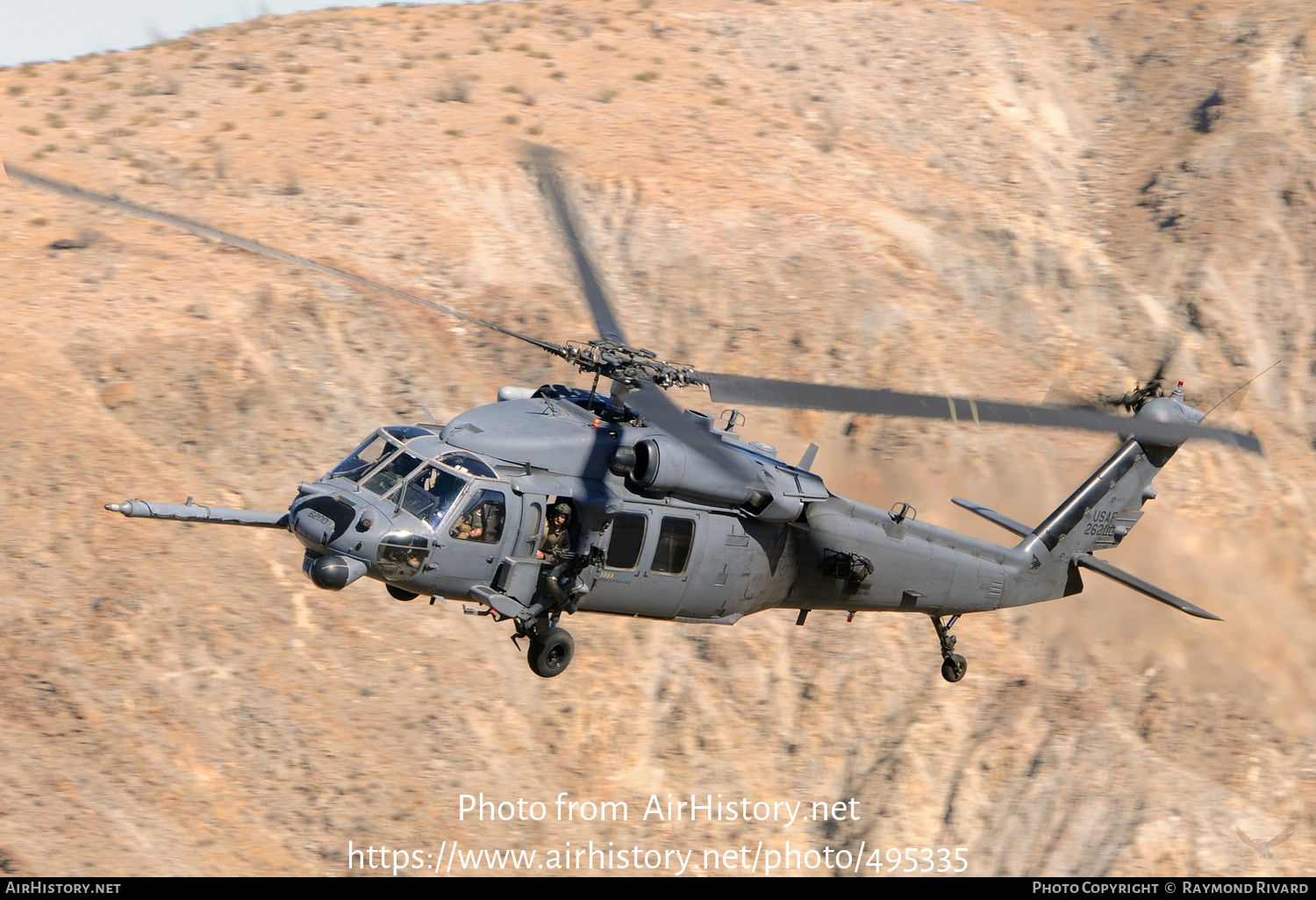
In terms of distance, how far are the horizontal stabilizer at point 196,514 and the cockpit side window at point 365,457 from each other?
0.79 meters

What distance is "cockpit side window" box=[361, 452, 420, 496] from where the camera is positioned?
1266 centimetres

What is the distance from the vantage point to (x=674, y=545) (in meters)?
14.0

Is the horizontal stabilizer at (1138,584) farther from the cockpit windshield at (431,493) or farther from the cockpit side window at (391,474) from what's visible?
the cockpit side window at (391,474)

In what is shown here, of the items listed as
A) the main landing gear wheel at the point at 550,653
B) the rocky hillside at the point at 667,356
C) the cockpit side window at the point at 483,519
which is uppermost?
the cockpit side window at the point at 483,519

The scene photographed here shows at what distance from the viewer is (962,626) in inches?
950

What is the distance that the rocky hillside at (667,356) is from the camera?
19156 millimetres

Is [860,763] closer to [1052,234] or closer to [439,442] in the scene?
[439,442]

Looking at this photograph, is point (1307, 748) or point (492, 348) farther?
point (492, 348)

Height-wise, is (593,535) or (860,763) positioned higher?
(593,535)

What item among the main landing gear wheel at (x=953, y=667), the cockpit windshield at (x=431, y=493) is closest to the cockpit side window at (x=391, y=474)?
the cockpit windshield at (x=431, y=493)

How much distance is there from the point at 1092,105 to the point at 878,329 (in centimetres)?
1590

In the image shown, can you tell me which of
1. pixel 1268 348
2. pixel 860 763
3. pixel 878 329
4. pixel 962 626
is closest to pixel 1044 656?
pixel 962 626

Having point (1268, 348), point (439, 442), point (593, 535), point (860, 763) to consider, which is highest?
point (439, 442)

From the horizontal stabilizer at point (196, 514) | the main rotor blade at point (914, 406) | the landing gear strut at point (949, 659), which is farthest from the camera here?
the landing gear strut at point (949, 659)
